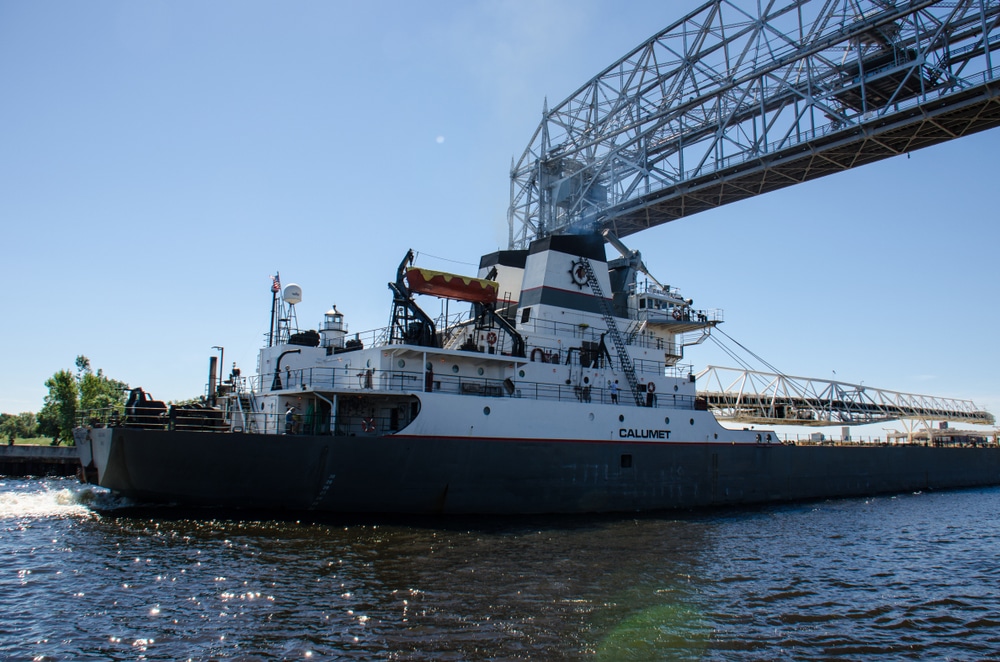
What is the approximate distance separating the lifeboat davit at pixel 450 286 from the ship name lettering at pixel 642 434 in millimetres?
6328

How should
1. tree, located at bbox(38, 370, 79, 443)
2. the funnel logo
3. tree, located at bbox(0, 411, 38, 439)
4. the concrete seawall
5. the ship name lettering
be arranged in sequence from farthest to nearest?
tree, located at bbox(0, 411, 38, 439), tree, located at bbox(38, 370, 79, 443), the concrete seawall, the funnel logo, the ship name lettering

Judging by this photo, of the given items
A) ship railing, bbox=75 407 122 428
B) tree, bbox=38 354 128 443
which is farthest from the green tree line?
ship railing, bbox=75 407 122 428

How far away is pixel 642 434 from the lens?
22766mm

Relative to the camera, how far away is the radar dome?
75.5 feet

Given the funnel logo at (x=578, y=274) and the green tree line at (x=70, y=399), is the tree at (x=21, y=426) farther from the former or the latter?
the funnel logo at (x=578, y=274)

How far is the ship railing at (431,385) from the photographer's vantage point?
1945 cm

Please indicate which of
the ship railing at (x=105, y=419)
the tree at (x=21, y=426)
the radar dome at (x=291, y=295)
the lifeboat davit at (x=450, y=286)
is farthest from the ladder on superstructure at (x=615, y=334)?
the tree at (x=21, y=426)

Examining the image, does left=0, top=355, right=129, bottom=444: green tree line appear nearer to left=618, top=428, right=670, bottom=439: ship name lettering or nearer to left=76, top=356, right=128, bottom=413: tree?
left=76, top=356, right=128, bottom=413: tree

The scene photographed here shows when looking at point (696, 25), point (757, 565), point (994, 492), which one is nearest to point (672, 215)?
point (696, 25)

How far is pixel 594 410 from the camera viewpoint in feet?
71.1

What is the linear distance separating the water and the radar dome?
8208 millimetres

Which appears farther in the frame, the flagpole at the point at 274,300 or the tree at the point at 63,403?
the tree at the point at 63,403

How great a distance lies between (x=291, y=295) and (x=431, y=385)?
22.2 feet

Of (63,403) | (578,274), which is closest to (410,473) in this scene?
(578,274)
